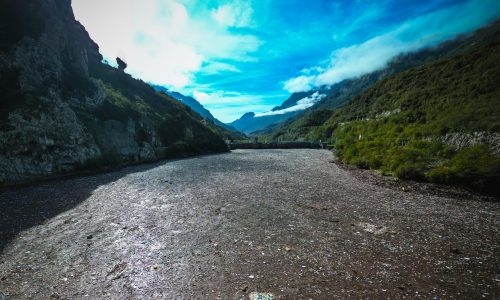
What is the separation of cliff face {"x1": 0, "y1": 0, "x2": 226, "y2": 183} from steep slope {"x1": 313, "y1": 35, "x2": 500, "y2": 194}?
1662 inches

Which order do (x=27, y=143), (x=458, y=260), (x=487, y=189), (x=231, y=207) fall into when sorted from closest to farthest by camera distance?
(x=458, y=260) < (x=231, y=207) < (x=487, y=189) < (x=27, y=143)

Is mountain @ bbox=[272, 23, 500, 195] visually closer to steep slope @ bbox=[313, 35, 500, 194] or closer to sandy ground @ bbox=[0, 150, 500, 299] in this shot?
steep slope @ bbox=[313, 35, 500, 194]

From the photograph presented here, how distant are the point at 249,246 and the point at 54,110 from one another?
40082 mm

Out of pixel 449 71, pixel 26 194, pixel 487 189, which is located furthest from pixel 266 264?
pixel 449 71

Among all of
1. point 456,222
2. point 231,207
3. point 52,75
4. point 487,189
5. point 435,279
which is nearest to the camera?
point 435,279

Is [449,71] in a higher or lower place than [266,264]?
higher

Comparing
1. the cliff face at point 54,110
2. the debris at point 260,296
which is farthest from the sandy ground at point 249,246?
the cliff face at point 54,110

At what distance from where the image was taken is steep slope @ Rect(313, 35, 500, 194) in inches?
1065

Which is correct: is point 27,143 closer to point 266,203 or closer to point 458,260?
point 266,203

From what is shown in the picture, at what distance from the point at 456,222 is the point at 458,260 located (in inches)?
237

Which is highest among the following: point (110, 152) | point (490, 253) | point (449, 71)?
point (449, 71)

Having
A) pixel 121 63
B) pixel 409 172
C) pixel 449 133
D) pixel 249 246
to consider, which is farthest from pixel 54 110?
pixel 121 63

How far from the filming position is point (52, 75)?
4694 cm

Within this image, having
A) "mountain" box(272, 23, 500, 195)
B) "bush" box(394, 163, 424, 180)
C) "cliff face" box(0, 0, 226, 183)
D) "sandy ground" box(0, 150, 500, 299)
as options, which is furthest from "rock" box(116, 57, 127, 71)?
"bush" box(394, 163, 424, 180)
